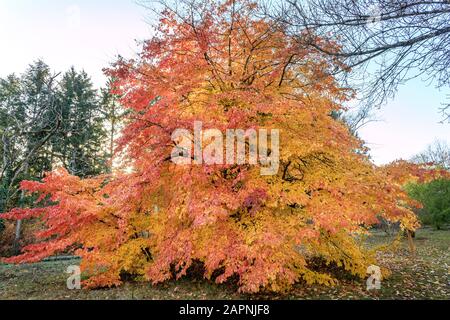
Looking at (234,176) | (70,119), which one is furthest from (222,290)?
(70,119)

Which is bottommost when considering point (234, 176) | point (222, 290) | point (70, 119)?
point (222, 290)

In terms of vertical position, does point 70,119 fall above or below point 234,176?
above

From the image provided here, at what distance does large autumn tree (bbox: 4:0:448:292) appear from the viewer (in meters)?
5.75

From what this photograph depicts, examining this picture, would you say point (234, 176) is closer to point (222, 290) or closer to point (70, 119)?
point (222, 290)

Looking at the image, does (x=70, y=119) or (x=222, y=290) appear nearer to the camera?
(x=222, y=290)

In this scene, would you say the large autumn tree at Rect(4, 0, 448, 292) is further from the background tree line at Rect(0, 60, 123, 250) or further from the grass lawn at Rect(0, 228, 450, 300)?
the background tree line at Rect(0, 60, 123, 250)

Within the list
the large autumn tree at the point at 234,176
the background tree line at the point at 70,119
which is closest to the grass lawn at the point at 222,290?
the large autumn tree at the point at 234,176

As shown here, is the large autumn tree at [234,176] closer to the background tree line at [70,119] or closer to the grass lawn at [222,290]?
the grass lawn at [222,290]

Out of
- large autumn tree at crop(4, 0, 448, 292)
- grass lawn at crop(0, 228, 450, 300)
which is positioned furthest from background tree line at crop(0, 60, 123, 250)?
large autumn tree at crop(4, 0, 448, 292)

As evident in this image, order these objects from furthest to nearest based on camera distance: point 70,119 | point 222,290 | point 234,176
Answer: point 70,119 → point 222,290 → point 234,176

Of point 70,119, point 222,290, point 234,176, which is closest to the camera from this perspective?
point 234,176

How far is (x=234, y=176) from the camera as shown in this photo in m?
6.63

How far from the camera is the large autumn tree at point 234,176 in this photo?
5754mm
